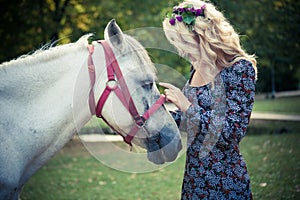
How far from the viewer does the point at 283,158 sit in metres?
7.87

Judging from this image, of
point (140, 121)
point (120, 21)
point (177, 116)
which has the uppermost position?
point (140, 121)

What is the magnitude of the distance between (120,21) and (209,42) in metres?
7.50

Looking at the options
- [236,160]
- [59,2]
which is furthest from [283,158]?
[59,2]

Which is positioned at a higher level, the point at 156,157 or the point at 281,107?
the point at 156,157

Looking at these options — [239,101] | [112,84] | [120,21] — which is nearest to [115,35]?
[112,84]

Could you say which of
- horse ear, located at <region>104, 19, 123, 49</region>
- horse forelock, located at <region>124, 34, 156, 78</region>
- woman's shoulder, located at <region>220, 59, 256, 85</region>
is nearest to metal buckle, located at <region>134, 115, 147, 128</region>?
horse forelock, located at <region>124, 34, 156, 78</region>

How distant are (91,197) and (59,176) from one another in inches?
69.1

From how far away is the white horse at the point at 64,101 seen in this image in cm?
235

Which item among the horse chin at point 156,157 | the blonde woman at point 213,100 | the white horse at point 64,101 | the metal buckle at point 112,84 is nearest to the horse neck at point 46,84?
the white horse at point 64,101

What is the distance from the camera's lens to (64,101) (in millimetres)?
2400

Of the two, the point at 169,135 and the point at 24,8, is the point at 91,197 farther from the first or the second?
the point at 24,8

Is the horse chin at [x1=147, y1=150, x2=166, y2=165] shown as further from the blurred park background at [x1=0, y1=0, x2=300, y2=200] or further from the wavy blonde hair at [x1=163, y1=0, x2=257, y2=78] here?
the blurred park background at [x1=0, y1=0, x2=300, y2=200]

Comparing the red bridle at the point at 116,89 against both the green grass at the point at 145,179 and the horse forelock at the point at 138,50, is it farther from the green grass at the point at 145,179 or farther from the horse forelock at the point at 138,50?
the green grass at the point at 145,179

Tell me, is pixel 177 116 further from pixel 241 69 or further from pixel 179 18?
pixel 179 18
